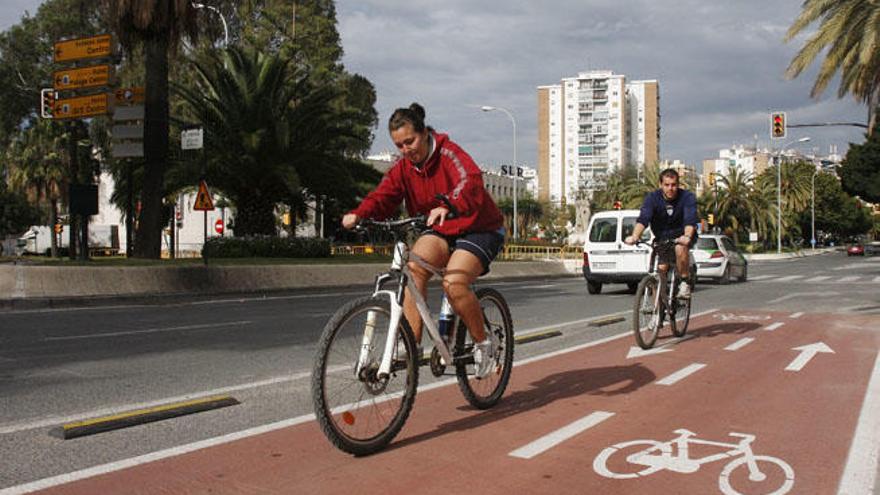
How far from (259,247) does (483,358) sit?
23718mm

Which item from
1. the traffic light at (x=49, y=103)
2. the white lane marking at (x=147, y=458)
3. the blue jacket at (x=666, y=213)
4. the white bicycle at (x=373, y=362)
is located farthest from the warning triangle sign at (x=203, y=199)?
the white bicycle at (x=373, y=362)

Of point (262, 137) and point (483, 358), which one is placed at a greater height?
point (262, 137)

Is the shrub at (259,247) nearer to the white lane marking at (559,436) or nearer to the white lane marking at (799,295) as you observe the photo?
the white lane marking at (799,295)

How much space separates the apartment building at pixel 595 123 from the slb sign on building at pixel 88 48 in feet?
456

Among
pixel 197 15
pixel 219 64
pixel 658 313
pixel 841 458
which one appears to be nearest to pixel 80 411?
pixel 841 458

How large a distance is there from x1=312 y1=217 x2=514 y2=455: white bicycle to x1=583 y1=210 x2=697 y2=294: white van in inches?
505

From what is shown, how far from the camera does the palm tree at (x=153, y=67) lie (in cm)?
1997

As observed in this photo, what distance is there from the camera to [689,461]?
157 inches

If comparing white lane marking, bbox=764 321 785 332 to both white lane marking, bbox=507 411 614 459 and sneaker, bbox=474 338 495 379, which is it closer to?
white lane marking, bbox=507 411 614 459

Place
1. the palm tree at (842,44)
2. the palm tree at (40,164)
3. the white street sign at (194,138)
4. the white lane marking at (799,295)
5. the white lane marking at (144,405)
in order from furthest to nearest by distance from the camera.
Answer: the palm tree at (40,164) → the white street sign at (194,138) → the white lane marking at (799,295) → the palm tree at (842,44) → the white lane marking at (144,405)

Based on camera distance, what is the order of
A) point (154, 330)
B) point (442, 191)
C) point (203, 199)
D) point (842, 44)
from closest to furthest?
1. point (442, 191)
2. point (154, 330)
3. point (842, 44)
4. point (203, 199)

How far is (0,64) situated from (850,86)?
127ft

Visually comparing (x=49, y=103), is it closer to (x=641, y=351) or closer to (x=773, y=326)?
(x=641, y=351)

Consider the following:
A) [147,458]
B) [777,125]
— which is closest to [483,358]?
[147,458]
